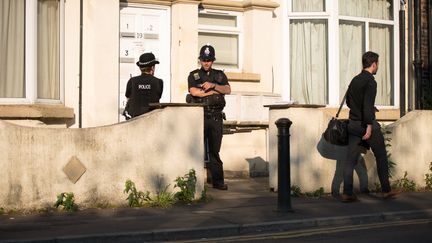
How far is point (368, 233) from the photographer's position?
927 cm

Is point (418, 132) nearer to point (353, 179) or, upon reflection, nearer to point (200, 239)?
point (353, 179)

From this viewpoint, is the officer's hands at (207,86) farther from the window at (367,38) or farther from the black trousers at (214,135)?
the window at (367,38)

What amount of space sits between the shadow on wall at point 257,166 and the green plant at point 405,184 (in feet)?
9.85

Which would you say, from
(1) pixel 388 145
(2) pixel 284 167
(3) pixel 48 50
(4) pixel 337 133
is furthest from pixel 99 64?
(1) pixel 388 145

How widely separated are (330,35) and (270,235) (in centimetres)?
809

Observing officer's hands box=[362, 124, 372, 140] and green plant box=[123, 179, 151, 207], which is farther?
officer's hands box=[362, 124, 372, 140]

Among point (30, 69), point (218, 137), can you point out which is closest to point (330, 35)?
point (218, 137)

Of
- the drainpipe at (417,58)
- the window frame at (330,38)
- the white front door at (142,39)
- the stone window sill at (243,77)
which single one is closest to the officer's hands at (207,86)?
the white front door at (142,39)

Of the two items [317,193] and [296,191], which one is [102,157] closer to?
[296,191]

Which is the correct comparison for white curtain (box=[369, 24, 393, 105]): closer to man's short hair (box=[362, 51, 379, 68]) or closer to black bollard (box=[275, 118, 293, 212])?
man's short hair (box=[362, 51, 379, 68])

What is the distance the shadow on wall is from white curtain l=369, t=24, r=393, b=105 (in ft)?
11.0

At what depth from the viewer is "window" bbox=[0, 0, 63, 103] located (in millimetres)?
13172

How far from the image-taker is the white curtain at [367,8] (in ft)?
54.7

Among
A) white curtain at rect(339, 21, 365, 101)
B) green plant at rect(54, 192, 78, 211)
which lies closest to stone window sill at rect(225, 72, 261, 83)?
white curtain at rect(339, 21, 365, 101)
